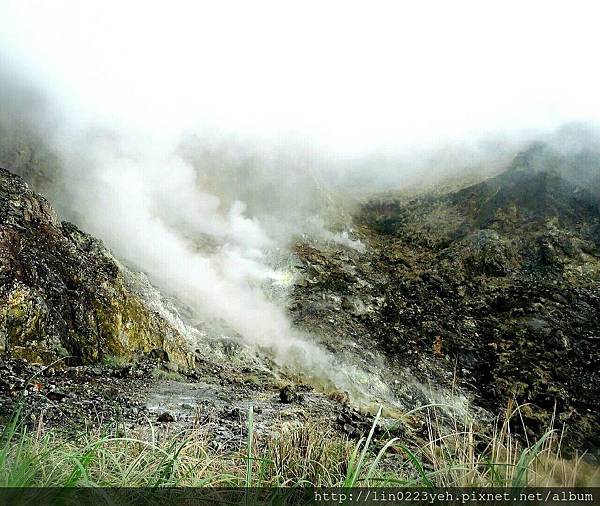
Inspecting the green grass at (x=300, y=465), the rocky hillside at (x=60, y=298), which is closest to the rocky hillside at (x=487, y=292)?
the rocky hillside at (x=60, y=298)

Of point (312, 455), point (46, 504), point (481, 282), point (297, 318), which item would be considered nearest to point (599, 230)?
point (481, 282)

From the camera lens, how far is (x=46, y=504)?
5.44 feet

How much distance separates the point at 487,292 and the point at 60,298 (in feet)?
57.7

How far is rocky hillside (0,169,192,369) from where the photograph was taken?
9273 millimetres

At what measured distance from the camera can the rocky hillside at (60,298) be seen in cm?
927

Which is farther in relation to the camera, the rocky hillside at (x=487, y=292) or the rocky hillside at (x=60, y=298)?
the rocky hillside at (x=487, y=292)

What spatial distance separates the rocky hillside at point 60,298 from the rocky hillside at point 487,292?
7834 mm

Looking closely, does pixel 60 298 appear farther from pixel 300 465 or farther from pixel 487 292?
pixel 487 292

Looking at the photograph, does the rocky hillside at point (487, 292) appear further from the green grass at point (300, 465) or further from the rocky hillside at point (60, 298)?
the green grass at point (300, 465)

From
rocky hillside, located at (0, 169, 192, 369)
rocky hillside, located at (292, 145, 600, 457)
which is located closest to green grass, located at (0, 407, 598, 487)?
rocky hillside, located at (0, 169, 192, 369)

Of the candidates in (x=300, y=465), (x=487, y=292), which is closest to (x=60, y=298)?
(x=300, y=465)

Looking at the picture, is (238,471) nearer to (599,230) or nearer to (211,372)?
(211,372)

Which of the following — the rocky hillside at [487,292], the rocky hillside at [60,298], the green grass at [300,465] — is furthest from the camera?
the rocky hillside at [487,292]

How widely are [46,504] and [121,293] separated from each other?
1137cm
